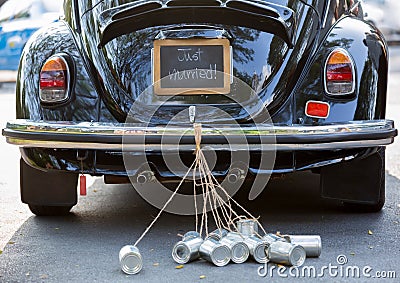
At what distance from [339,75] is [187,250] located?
1.35 m

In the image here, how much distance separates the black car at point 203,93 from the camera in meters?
4.78

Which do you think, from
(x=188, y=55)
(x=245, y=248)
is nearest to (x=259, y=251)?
(x=245, y=248)

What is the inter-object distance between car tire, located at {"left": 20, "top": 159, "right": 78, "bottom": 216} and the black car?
0.25 metres

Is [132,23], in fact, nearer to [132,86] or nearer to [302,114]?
[132,86]

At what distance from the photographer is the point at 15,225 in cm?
537

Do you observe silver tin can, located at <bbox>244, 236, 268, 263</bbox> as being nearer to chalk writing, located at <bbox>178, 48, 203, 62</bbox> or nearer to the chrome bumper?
the chrome bumper

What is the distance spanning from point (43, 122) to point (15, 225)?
76 centimetres

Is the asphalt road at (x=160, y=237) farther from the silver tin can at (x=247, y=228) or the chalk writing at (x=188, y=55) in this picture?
the chalk writing at (x=188, y=55)

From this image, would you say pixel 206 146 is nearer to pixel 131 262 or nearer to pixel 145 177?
pixel 145 177

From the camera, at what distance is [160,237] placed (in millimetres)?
4965

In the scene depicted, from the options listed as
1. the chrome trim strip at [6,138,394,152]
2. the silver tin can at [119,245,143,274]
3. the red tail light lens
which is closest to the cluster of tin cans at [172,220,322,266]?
the silver tin can at [119,245,143,274]

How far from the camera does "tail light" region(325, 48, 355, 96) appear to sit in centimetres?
496

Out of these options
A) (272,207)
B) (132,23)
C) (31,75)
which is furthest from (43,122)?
(272,207)

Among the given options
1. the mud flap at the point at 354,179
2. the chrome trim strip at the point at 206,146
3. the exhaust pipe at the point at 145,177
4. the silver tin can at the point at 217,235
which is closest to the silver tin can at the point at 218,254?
the silver tin can at the point at 217,235
